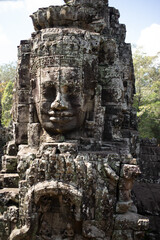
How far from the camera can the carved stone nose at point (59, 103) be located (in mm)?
3238

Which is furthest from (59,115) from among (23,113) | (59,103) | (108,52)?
(108,52)

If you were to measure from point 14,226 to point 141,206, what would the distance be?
240 cm

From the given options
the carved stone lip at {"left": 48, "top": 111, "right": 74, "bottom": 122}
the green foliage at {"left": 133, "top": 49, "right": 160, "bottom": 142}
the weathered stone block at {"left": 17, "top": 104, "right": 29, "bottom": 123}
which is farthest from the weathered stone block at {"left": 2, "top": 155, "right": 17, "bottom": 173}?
the green foliage at {"left": 133, "top": 49, "right": 160, "bottom": 142}

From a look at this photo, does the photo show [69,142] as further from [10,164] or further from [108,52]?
[108,52]

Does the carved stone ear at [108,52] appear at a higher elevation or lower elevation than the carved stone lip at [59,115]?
higher

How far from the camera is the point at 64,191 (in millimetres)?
3031

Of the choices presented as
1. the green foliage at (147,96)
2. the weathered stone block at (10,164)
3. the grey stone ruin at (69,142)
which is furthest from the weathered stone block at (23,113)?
the green foliage at (147,96)

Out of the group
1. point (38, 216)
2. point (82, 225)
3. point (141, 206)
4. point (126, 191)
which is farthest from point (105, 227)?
point (141, 206)

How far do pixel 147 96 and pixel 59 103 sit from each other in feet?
41.5

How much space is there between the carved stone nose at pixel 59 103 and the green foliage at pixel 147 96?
1064 cm

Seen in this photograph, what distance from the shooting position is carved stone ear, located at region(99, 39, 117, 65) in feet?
12.7

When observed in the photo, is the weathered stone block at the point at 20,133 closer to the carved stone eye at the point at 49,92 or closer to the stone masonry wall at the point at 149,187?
the carved stone eye at the point at 49,92

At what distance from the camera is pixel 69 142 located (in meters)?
3.36

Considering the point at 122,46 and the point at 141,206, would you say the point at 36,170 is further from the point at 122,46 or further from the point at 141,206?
the point at 122,46
